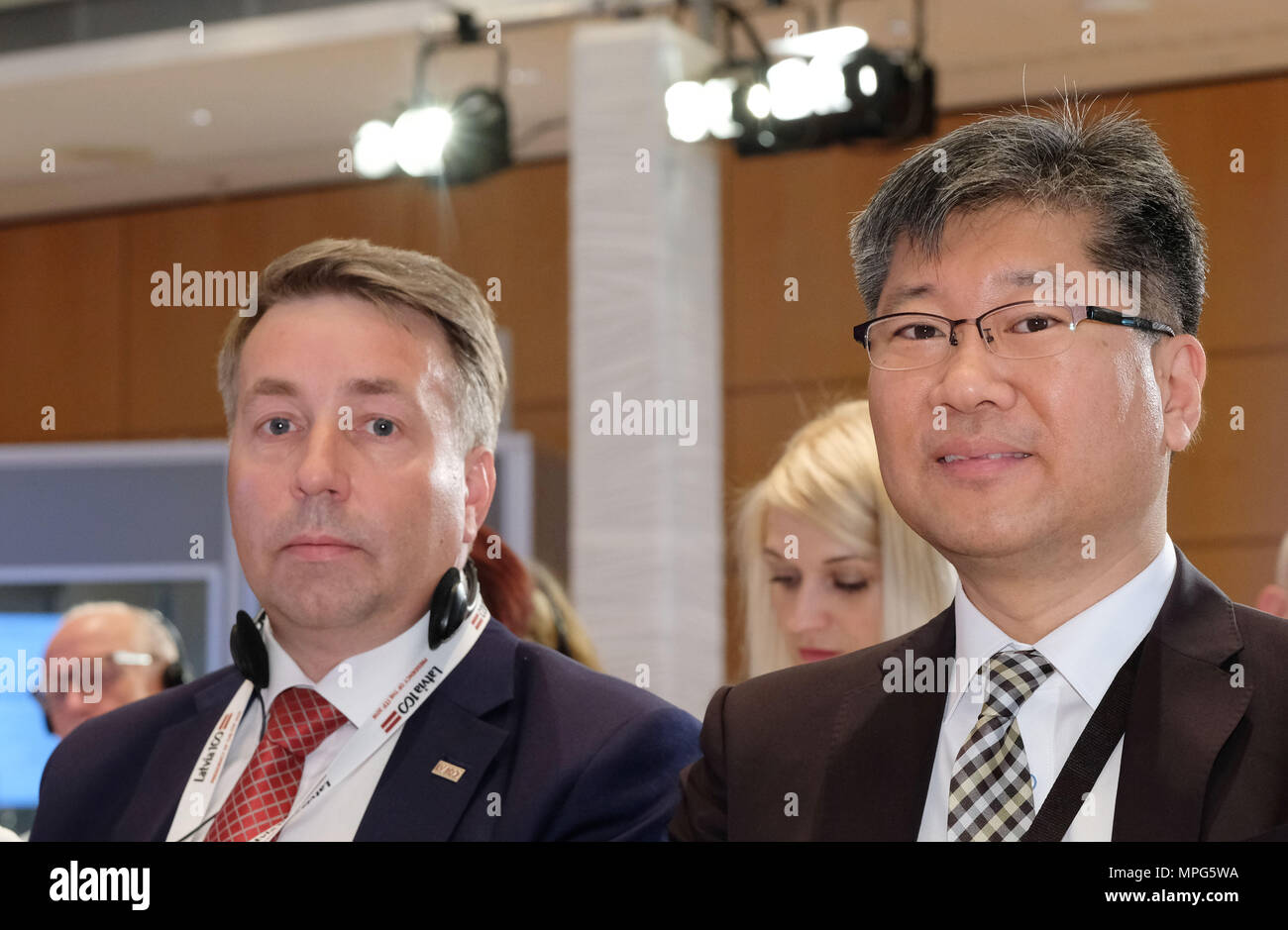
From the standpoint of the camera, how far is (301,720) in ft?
4.98

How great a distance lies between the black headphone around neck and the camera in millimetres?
1522

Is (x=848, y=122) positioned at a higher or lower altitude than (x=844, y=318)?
higher

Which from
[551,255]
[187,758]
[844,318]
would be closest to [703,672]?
[844,318]

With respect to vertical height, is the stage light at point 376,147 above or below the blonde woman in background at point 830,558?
above

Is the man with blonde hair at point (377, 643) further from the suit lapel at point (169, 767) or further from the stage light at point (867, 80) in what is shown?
the stage light at point (867, 80)

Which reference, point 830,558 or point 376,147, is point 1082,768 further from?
point 376,147

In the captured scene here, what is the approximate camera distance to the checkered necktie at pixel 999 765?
120 centimetres

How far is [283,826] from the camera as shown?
1.43m

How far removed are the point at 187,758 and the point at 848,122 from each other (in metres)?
2.84

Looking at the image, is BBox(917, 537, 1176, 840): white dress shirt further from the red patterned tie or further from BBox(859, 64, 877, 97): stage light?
BBox(859, 64, 877, 97): stage light

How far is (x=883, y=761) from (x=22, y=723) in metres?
3.33

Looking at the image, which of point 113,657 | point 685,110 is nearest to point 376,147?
point 685,110

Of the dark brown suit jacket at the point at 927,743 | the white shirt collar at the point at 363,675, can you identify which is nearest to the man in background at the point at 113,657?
the white shirt collar at the point at 363,675

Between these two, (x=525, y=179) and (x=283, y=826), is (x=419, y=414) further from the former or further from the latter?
(x=525, y=179)
